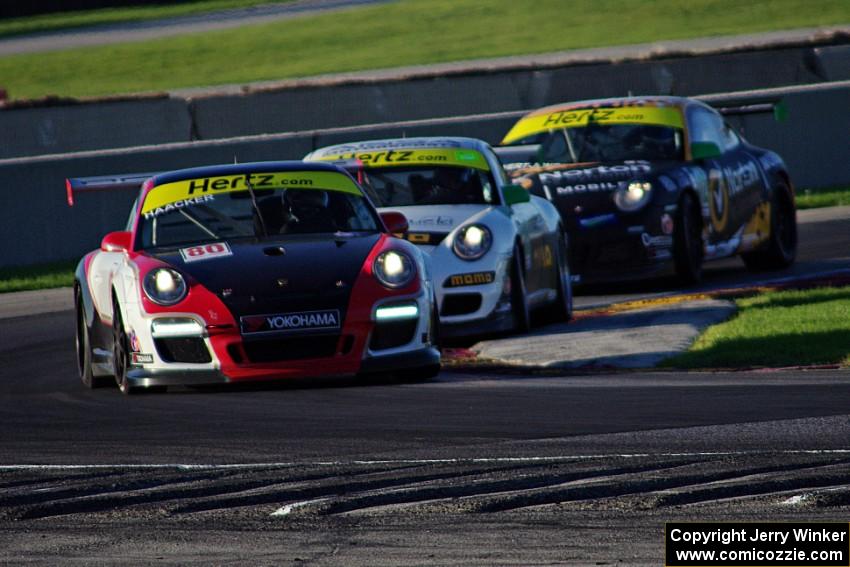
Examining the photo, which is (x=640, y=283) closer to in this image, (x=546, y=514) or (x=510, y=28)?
(x=546, y=514)

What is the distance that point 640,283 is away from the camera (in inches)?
591

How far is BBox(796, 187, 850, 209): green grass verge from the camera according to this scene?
20.5 meters

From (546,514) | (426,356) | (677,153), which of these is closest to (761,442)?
(546,514)

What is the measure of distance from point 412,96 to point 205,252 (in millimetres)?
14809

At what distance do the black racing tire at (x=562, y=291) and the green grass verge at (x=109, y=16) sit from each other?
102 feet

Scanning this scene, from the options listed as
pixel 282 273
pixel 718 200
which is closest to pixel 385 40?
pixel 718 200

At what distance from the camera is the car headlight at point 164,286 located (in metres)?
9.47

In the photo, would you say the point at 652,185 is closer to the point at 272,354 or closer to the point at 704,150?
the point at 704,150

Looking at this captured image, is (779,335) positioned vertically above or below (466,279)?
below

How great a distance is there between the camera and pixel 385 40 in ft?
128

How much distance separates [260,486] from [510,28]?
33.3 metres

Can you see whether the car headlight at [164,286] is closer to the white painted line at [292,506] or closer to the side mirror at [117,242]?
the side mirror at [117,242]

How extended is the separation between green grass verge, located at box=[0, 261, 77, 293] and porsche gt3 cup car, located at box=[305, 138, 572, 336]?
17.4ft

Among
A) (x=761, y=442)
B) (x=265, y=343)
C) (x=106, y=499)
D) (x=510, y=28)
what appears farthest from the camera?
(x=510, y=28)
